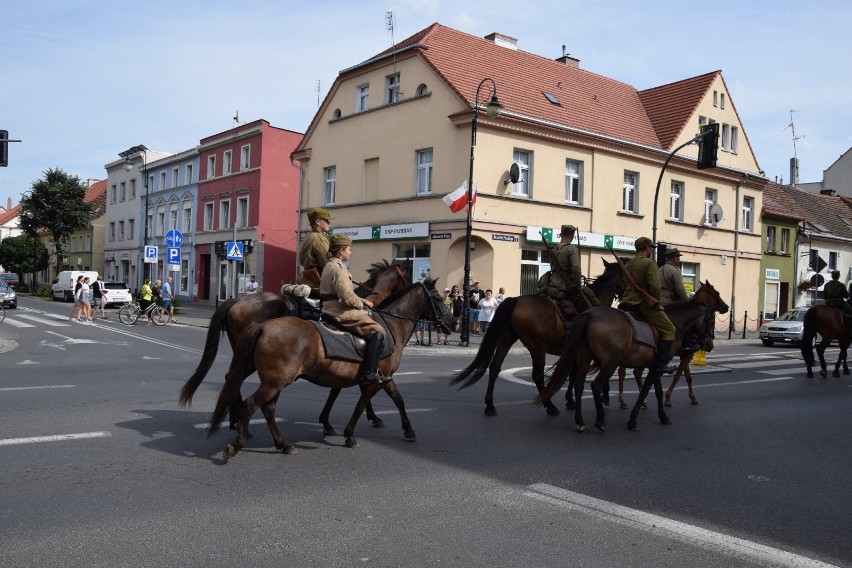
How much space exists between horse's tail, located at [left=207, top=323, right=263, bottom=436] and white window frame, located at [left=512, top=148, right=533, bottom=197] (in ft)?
70.0

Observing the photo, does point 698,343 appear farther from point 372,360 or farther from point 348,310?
point 348,310

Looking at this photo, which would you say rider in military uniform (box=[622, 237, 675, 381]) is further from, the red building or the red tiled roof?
the red building

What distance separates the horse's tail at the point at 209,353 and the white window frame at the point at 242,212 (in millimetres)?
33515

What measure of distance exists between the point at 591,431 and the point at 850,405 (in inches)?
217

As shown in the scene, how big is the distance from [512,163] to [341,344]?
805 inches

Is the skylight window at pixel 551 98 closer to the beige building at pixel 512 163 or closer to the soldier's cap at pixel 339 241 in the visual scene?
the beige building at pixel 512 163

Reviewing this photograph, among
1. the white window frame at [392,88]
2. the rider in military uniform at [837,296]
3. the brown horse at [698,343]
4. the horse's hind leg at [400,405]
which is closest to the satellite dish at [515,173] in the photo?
the white window frame at [392,88]

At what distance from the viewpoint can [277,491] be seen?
5.53 meters

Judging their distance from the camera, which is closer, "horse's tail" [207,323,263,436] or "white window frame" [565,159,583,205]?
"horse's tail" [207,323,263,436]

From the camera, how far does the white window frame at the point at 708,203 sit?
113 ft

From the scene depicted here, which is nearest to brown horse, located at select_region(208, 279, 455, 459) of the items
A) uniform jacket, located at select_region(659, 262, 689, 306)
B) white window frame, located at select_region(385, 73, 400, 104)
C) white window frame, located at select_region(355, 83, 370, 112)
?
uniform jacket, located at select_region(659, 262, 689, 306)

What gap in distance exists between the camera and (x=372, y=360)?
7.04 m

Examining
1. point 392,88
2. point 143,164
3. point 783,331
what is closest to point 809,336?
point 783,331

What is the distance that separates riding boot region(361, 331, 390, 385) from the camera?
23.1 ft
